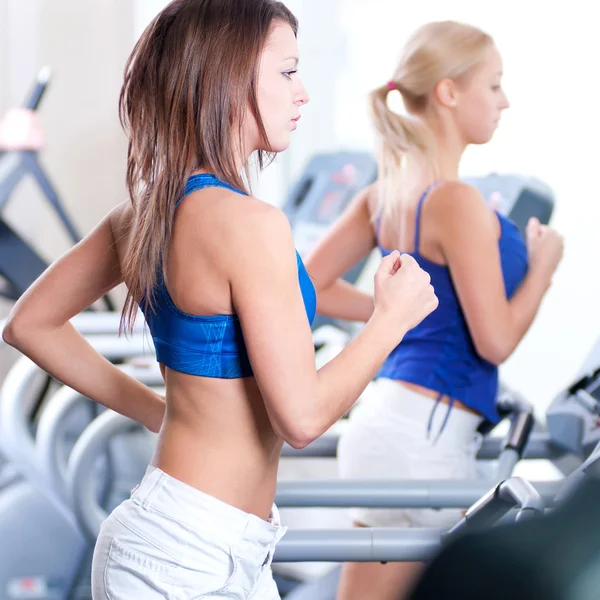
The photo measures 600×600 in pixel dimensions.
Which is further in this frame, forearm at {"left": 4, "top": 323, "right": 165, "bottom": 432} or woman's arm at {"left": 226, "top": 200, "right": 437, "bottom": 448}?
forearm at {"left": 4, "top": 323, "right": 165, "bottom": 432}

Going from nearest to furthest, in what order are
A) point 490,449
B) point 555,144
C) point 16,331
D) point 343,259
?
1. point 16,331
2. point 490,449
3. point 343,259
4. point 555,144

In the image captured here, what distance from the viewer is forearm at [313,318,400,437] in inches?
42.1

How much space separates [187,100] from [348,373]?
1.22 ft

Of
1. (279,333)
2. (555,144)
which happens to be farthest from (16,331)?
(555,144)

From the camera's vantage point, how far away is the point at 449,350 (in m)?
1.77

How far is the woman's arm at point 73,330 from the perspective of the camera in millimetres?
1316

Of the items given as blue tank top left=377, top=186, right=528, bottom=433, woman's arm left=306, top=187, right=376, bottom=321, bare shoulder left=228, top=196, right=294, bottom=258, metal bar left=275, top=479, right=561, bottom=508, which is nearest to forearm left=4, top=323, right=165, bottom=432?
metal bar left=275, top=479, right=561, bottom=508

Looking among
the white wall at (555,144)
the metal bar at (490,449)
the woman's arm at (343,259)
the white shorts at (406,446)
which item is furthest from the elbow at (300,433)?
the white wall at (555,144)

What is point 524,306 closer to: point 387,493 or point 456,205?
point 456,205

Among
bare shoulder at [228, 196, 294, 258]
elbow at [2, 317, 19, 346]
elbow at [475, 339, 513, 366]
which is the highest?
bare shoulder at [228, 196, 294, 258]

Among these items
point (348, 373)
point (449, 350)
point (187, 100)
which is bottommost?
point (449, 350)

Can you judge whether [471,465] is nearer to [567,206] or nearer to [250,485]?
[250,485]

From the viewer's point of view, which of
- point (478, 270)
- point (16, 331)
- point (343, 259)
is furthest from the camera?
point (343, 259)

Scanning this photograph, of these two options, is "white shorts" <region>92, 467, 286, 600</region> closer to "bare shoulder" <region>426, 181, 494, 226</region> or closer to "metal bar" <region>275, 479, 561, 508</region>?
"metal bar" <region>275, 479, 561, 508</region>
